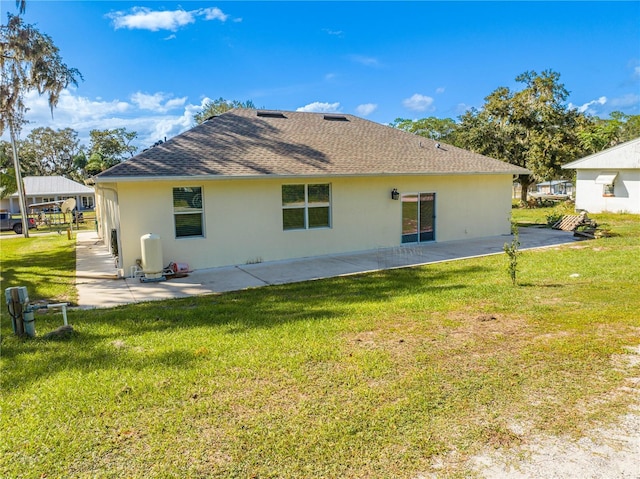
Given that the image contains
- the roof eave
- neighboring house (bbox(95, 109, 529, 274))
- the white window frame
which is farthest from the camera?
the white window frame

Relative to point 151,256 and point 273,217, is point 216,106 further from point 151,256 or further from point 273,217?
point 151,256

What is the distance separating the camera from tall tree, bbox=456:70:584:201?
29750 millimetres

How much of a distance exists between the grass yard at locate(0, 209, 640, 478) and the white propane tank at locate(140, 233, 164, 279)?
2.37 m

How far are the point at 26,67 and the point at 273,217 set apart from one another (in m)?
9.65

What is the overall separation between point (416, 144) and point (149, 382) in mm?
13897

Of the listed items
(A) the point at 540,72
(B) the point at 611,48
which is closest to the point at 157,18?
(B) the point at 611,48

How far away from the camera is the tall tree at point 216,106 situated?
53.6m

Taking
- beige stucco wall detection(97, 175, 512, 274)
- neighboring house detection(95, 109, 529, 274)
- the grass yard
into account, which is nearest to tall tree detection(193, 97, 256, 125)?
neighboring house detection(95, 109, 529, 274)

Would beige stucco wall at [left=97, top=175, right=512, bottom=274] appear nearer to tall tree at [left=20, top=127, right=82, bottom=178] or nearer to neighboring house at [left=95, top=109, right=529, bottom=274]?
neighboring house at [left=95, top=109, right=529, bottom=274]

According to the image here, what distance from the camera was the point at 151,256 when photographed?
32.9 feet

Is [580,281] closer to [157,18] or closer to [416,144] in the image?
[416,144]

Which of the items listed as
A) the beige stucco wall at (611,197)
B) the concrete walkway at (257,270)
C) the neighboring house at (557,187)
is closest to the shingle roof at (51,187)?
the concrete walkway at (257,270)

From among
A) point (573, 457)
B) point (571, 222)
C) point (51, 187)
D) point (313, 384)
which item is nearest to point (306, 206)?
point (313, 384)

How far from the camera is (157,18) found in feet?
50.5
